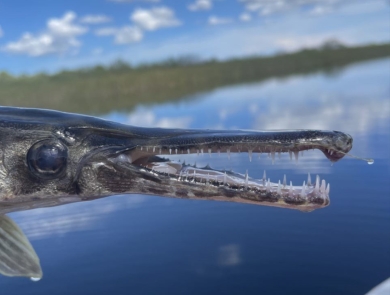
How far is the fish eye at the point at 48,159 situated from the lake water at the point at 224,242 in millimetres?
1432

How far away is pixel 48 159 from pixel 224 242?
2201mm

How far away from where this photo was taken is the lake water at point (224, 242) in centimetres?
356

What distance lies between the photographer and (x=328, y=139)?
201 cm

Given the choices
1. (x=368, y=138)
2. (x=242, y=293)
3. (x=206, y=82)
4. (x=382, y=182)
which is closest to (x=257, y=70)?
(x=206, y=82)

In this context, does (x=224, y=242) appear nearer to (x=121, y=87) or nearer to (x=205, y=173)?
(x=205, y=173)

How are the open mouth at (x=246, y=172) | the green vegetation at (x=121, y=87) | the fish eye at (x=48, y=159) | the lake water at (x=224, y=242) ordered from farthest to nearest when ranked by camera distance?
the green vegetation at (x=121, y=87) → the lake water at (x=224, y=242) → the fish eye at (x=48, y=159) → the open mouth at (x=246, y=172)

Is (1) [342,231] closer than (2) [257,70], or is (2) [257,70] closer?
(1) [342,231]

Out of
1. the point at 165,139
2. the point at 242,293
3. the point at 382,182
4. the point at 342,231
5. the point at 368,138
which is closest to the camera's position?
the point at 165,139

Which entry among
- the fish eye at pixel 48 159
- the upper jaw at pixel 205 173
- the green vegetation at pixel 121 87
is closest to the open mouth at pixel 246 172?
the upper jaw at pixel 205 173

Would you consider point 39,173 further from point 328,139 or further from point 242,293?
point 242,293

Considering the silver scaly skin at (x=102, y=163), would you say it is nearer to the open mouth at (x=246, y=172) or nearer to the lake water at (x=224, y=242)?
the open mouth at (x=246, y=172)

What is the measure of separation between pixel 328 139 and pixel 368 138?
225 inches

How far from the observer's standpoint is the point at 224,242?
13.9ft

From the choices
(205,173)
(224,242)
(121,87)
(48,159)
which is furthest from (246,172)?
(121,87)
